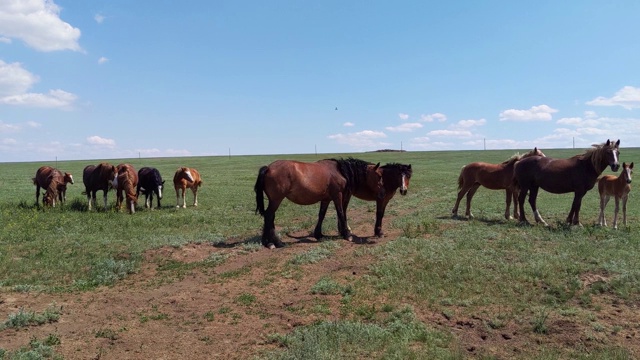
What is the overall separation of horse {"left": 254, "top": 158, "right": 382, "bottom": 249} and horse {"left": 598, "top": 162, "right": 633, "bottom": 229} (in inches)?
267

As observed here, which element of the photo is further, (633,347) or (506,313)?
(506,313)

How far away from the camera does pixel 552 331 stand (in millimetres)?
5852

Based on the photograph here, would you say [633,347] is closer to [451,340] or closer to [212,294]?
[451,340]

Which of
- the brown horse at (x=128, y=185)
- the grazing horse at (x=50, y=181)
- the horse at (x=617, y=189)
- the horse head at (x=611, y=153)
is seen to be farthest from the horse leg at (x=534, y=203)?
the grazing horse at (x=50, y=181)

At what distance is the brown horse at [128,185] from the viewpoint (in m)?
16.5

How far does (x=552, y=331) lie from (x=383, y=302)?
2359 mm

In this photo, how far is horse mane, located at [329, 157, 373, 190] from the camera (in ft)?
39.3

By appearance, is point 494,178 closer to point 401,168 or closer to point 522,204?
point 522,204

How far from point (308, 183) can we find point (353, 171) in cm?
152

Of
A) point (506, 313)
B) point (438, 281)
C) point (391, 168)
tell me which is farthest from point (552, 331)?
point (391, 168)

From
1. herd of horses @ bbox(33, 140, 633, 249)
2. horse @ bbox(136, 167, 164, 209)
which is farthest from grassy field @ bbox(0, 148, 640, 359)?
horse @ bbox(136, 167, 164, 209)

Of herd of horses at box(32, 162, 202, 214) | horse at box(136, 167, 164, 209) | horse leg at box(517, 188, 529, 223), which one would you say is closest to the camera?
horse leg at box(517, 188, 529, 223)

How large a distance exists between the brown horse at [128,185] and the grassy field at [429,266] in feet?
3.33

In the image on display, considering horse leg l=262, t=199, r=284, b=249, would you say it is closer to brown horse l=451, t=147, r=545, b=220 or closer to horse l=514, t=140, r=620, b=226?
brown horse l=451, t=147, r=545, b=220
